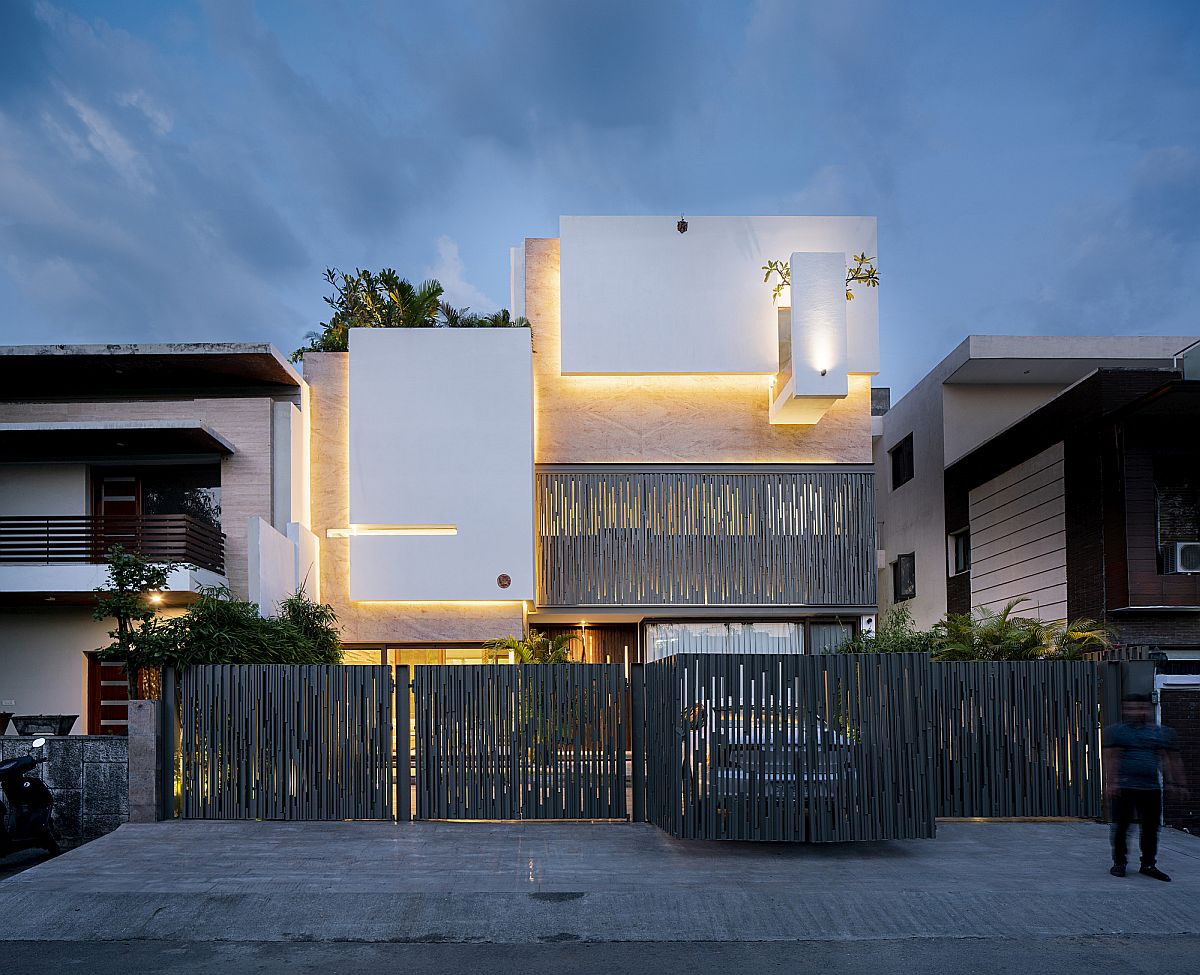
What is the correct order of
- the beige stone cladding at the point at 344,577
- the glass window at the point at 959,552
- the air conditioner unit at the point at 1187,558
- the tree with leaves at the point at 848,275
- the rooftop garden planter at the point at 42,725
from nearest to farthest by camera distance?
the rooftop garden planter at the point at 42,725
the air conditioner unit at the point at 1187,558
the beige stone cladding at the point at 344,577
the tree with leaves at the point at 848,275
the glass window at the point at 959,552

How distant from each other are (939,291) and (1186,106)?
237 feet

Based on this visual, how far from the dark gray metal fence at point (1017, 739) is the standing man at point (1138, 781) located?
243cm

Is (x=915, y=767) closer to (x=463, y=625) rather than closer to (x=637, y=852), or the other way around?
Answer: (x=637, y=852)

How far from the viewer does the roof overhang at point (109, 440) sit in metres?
16.8

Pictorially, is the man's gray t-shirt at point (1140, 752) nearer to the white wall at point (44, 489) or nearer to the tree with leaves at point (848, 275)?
the tree with leaves at point (848, 275)

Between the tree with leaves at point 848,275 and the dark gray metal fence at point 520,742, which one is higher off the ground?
the tree with leaves at point 848,275

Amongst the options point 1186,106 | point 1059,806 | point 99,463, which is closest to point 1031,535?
point 1059,806

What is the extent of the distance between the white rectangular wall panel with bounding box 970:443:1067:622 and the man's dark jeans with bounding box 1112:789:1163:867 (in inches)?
375

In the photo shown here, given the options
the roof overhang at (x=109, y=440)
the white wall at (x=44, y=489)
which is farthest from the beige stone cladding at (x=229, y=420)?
the white wall at (x=44, y=489)

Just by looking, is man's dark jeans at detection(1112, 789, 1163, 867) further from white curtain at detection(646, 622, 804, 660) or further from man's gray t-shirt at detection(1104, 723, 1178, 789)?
white curtain at detection(646, 622, 804, 660)

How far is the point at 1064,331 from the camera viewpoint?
112 meters

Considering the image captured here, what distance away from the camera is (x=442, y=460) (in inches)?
760

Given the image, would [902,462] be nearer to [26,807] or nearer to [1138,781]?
[1138,781]

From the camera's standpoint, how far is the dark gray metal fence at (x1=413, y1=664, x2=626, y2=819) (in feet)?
40.1
